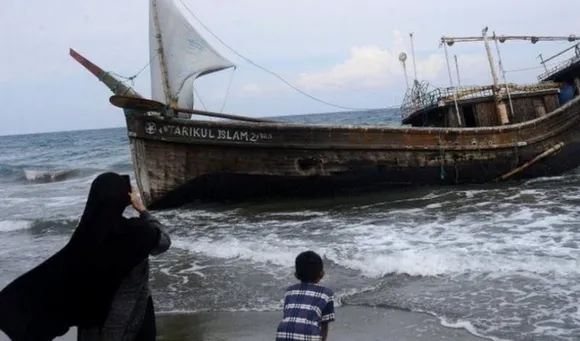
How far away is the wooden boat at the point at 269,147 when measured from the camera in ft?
37.8

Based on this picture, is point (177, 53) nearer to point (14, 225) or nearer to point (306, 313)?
point (14, 225)

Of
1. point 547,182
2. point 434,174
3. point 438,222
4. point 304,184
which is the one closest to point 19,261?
point 304,184

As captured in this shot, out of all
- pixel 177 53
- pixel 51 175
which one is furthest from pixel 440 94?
pixel 51 175

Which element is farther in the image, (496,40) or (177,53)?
(496,40)

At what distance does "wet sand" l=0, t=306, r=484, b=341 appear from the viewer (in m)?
4.63

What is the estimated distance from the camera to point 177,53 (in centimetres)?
1206

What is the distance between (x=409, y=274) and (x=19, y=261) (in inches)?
245

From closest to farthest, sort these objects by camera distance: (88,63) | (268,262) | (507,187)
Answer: (268,262) < (88,63) < (507,187)

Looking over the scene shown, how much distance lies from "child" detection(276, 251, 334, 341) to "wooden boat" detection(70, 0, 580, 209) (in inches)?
329

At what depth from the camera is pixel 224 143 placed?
1159 centimetres

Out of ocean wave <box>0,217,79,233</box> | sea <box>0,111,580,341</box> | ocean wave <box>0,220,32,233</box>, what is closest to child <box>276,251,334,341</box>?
sea <box>0,111,580,341</box>

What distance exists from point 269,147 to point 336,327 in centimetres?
693

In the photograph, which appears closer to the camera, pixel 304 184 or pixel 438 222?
pixel 438 222

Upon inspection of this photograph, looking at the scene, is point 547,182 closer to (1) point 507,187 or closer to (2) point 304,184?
(1) point 507,187
